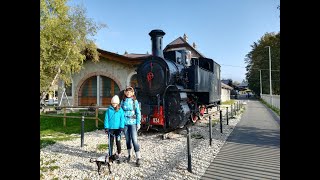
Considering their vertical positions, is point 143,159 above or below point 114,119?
below

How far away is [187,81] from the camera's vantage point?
10.2m

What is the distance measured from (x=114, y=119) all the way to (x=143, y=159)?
4.10 ft

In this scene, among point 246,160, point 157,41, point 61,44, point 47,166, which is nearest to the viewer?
point 47,166

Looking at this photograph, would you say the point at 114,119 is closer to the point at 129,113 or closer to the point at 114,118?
the point at 114,118

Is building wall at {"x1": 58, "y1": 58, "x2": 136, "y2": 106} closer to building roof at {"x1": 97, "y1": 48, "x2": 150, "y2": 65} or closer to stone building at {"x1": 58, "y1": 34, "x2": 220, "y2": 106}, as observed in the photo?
stone building at {"x1": 58, "y1": 34, "x2": 220, "y2": 106}

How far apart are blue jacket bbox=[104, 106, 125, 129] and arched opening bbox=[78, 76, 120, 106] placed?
13.6 metres

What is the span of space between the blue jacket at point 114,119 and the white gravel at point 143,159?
2.84 feet

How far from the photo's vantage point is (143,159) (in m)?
5.73

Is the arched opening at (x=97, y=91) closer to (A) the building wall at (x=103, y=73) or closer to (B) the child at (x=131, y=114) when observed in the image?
(A) the building wall at (x=103, y=73)

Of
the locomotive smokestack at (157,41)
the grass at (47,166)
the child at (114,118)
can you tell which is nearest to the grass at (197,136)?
the locomotive smokestack at (157,41)

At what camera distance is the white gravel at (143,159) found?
471 cm

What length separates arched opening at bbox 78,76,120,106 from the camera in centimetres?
1909

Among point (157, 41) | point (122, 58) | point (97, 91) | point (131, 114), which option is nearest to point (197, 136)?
point (131, 114)
